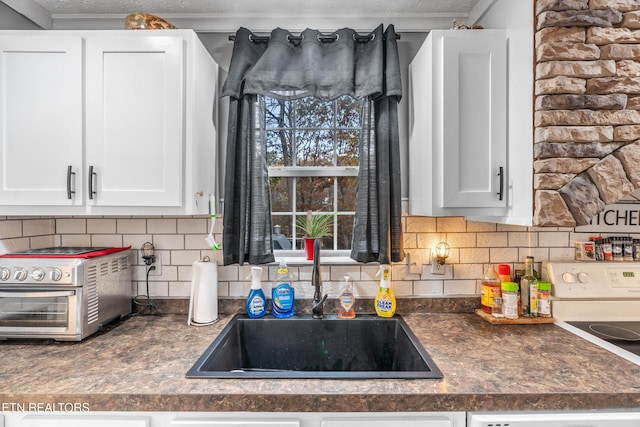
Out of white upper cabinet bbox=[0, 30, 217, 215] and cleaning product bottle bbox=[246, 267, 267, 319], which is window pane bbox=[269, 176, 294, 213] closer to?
cleaning product bottle bbox=[246, 267, 267, 319]

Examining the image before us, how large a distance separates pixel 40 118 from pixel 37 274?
25.4 inches

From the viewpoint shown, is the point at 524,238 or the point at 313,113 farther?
the point at 313,113

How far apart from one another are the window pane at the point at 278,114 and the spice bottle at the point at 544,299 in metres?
1.50

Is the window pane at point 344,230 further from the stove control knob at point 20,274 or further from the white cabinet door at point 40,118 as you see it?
the stove control knob at point 20,274

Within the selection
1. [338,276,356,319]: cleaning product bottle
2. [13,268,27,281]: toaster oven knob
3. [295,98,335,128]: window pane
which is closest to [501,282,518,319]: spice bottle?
[338,276,356,319]: cleaning product bottle

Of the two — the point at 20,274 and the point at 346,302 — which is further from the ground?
the point at 20,274

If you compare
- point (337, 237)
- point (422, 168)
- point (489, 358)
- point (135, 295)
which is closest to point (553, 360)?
point (489, 358)

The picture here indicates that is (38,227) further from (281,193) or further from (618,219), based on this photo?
(618,219)

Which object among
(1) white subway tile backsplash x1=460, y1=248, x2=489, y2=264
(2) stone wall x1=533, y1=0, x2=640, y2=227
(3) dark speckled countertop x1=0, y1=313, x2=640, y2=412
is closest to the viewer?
(3) dark speckled countertop x1=0, y1=313, x2=640, y2=412

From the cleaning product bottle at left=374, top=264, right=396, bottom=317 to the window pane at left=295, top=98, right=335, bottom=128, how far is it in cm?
86

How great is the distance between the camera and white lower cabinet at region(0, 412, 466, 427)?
108 cm

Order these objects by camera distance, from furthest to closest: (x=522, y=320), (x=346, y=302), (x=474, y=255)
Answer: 1. (x=474, y=255)
2. (x=346, y=302)
3. (x=522, y=320)

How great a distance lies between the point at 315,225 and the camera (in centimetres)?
191

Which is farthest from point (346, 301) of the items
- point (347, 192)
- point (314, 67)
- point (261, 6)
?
point (261, 6)
